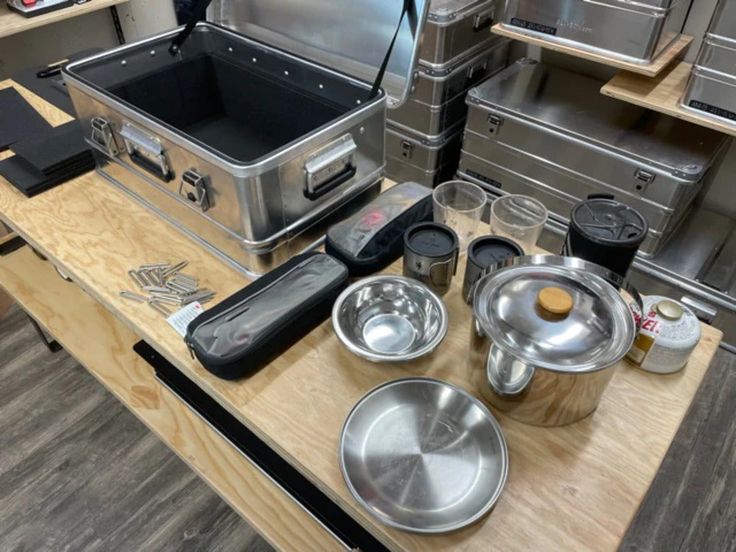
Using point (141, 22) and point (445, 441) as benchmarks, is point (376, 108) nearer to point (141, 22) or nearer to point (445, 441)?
point (445, 441)

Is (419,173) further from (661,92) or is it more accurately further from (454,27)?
(661,92)

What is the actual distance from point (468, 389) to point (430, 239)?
23 cm

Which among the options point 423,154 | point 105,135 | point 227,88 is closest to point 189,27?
point 227,88

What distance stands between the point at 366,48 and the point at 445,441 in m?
0.73

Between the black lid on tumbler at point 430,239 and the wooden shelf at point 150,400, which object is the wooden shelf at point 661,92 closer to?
the black lid on tumbler at point 430,239

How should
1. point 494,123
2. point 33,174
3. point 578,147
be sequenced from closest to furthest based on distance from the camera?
1. point 33,174
2. point 578,147
3. point 494,123

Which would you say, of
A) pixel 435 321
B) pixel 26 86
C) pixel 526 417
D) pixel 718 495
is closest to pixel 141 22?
pixel 26 86

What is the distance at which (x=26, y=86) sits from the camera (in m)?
1.42

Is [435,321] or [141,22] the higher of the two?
[435,321]

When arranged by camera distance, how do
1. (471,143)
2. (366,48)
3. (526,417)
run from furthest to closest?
(471,143)
(366,48)
(526,417)

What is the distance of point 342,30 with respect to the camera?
1062 millimetres

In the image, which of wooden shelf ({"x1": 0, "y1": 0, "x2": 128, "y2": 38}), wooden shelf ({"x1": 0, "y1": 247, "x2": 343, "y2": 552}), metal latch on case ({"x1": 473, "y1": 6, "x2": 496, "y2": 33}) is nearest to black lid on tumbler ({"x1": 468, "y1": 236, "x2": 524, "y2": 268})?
wooden shelf ({"x1": 0, "y1": 247, "x2": 343, "y2": 552})

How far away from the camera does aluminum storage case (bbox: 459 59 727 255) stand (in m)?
1.53

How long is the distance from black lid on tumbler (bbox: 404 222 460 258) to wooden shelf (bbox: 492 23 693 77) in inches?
36.1
